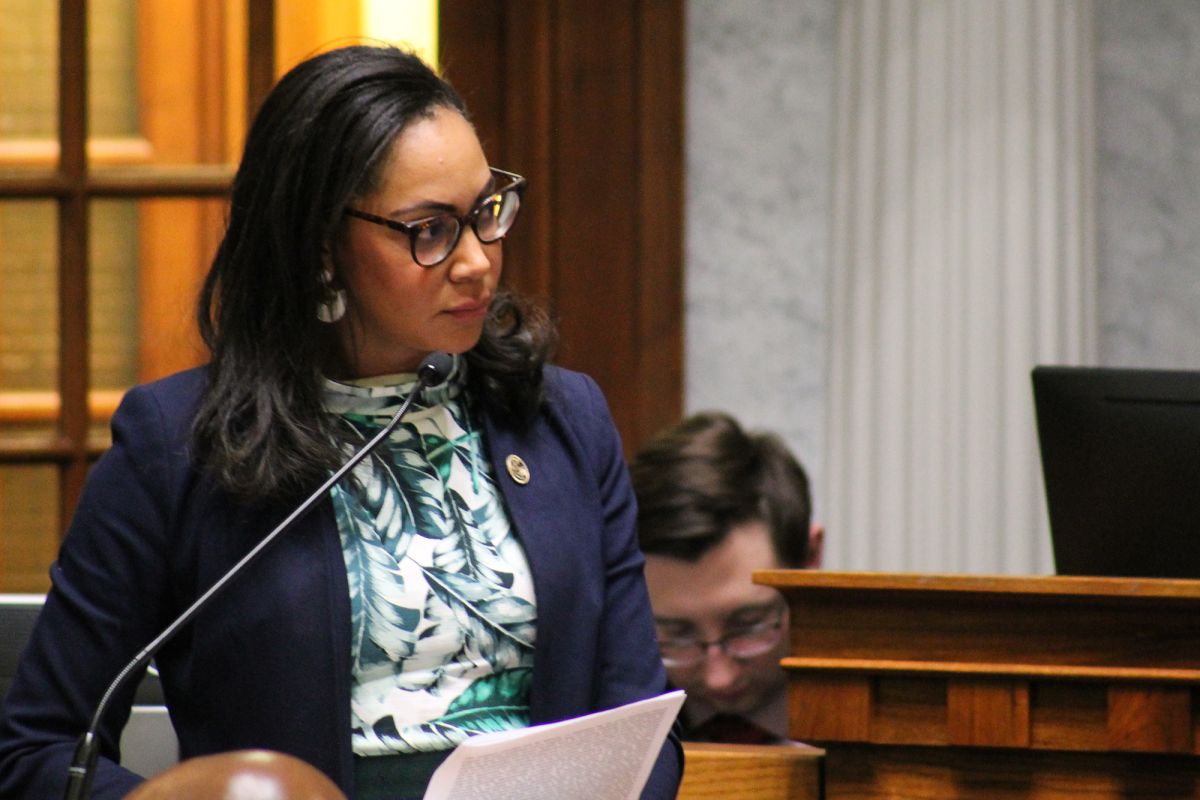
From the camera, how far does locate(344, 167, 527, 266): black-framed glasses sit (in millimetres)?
1521

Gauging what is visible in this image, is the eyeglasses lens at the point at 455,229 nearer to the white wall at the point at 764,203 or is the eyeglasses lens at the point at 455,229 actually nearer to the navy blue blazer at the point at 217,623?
the navy blue blazer at the point at 217,623

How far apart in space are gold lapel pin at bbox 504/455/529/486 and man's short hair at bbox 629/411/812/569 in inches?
33.6

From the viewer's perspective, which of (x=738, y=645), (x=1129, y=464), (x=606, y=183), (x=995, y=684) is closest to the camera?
(x=995, y=684)

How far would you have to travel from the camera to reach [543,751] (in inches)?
49.6

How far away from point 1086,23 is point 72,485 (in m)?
2.26

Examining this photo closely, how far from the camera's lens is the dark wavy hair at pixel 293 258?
1526mm

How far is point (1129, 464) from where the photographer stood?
5.65ft

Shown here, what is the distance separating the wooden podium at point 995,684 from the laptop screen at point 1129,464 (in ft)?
0.52

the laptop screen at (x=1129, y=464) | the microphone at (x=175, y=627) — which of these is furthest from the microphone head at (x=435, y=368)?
the laptop screen at (x=1129, y=464)

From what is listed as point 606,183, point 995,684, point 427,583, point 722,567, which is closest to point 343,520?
point 427,583

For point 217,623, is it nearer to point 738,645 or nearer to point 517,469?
point 517,469

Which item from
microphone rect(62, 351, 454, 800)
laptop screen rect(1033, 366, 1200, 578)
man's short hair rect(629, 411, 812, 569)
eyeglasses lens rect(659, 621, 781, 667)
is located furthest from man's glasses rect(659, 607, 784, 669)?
microphone rect(62, 351, 454, 800)

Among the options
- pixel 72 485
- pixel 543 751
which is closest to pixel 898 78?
pixel 72 485

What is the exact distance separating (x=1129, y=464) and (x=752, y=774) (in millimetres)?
530
